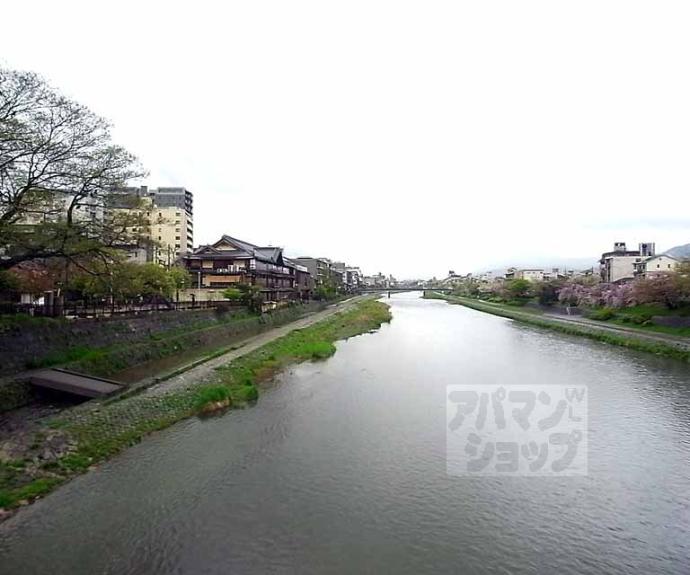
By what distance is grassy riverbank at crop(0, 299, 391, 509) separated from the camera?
6773mm

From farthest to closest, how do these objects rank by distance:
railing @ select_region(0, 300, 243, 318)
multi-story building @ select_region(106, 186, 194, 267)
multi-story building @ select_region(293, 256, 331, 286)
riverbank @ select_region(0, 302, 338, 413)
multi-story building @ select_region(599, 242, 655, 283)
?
multi-story building @ select_region(293, 256, 331, 286) < multi-story building @ select_region(599, 242, 655, 283) < multi-story building @ select_region(106, 186, 194, 267) < railing @ select_region(0, 300, 243, 318) < riverbank @ select_region(0, 302, 338, 413)

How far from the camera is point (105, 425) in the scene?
8.88 meters

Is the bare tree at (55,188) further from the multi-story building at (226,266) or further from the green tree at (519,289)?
the green tree at (519,289)

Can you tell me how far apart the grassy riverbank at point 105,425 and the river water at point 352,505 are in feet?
1.23

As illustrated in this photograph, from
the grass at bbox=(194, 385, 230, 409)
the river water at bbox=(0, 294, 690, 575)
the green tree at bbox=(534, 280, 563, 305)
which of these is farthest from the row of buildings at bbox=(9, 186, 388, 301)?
the green tree at bbox=(534, 280, 563, 305)

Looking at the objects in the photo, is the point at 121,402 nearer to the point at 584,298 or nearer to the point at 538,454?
the point at 538,454

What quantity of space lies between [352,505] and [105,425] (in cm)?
531

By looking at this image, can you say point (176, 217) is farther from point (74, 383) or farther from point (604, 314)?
point (74, 383)

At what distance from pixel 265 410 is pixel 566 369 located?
10767 mm

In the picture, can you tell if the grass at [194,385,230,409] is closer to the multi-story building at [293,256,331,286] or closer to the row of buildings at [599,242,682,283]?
the row of buildings at [599,242,682,283]

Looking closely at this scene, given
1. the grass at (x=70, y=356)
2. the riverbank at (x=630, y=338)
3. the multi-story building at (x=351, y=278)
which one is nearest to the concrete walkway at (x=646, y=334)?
the riverbank at (x=630, y=338)

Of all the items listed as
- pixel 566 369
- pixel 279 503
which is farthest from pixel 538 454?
pixel 566 369

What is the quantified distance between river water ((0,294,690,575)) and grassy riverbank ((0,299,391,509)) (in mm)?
376

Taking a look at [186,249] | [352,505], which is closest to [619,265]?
[186,249]
